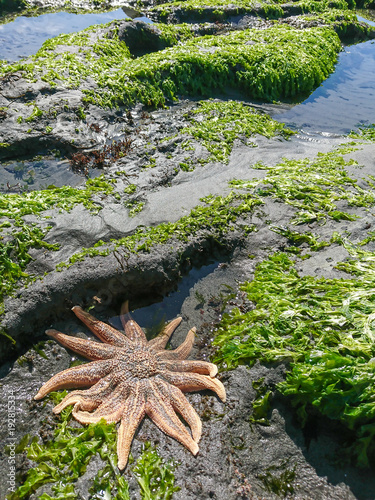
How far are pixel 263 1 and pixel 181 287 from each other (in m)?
15.1

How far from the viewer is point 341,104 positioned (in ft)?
32.2

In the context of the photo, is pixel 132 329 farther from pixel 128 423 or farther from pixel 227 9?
pixel 227 9

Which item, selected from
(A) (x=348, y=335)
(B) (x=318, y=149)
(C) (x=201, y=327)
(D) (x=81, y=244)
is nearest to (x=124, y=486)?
(C) (x=201, y=327)

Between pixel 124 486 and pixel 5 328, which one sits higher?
pixel 5 328

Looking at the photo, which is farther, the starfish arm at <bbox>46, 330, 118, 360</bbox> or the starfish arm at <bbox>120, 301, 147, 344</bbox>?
the starfish arm at <bbox>120, 301, 147, 344</bbox>

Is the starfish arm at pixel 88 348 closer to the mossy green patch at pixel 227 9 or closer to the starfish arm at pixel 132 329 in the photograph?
the starfish arm at pixel 132 329

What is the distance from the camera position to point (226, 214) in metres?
5.48

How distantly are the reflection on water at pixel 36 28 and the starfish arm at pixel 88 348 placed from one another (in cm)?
839

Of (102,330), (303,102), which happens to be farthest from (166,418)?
(303,102)

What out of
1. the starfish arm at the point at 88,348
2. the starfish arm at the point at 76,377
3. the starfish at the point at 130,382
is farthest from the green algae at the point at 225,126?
the starfish arm at the point at 76,377

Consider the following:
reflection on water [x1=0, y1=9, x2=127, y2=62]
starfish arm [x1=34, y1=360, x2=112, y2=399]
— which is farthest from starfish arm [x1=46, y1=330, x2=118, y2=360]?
reflection on water [x1=0, y1=9, x2=127, y2=62]

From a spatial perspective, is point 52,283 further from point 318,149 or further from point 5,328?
point 318,149

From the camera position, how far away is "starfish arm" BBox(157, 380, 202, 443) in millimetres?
3230

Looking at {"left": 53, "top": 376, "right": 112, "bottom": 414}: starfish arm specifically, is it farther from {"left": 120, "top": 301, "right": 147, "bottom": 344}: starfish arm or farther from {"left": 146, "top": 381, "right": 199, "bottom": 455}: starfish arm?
{"left": 120, "top": 301, "right": 147, "bottom": 344}: starfish arm
